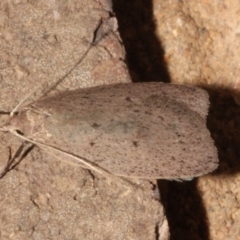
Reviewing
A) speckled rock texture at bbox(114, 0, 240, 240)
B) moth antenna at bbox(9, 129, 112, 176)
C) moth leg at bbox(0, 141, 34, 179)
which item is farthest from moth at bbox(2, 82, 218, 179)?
speckled rock texture at bbox(114, 0, 240, 240)

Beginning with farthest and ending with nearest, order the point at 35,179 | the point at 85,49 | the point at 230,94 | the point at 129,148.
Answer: the point at 230,94
the point at 85,49
the point at 35,179
the point at 129,148

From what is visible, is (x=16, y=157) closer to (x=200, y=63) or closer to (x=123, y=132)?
(x=123, y=132)

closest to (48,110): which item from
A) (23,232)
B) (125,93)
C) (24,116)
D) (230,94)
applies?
(24,116)

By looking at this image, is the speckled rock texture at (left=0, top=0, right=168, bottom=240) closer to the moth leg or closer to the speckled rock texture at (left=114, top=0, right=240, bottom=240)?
the moth leg

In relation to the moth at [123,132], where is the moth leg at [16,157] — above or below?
below

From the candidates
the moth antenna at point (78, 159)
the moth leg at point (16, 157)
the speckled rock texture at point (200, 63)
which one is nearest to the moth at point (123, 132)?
the moth antenna at point (78, 159)

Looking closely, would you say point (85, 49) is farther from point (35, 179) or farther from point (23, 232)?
point (23, 232)

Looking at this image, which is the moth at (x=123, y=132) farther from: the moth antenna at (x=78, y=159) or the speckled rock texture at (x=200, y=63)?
the speckled rock texture at (x=200, y=63)
